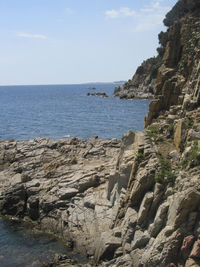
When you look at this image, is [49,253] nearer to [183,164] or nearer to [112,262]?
[112,262]

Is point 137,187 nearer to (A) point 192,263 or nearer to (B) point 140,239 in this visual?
(B) point 140,239

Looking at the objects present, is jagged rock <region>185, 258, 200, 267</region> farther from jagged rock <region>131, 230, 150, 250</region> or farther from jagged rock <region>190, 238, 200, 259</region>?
jagged rock <region>131, 230, 150, 250</region>

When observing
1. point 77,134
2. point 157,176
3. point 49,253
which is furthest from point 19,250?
point 77,134

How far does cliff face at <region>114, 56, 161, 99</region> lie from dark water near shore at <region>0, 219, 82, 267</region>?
97643 millimetres

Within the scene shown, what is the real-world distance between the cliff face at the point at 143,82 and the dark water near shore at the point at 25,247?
9764cm

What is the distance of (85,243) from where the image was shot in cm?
2508

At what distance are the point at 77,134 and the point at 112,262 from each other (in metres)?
45.3

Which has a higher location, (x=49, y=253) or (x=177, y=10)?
(x=177, y=10)

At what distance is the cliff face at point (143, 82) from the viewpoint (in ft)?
405

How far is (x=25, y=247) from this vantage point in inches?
1030

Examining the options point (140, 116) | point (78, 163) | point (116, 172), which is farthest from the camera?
point (140, 116)

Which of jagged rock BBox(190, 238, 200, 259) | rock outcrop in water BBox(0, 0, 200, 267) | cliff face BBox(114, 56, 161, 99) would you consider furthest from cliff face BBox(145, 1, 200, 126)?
cliff face BBox(114, 56, 161, 99)

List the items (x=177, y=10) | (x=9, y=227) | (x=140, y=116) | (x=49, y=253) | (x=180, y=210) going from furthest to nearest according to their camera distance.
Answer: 1. (x=177, y=10)
2. (x=140, y=116)
3. (x=9, y=227)
4. (x=49, y=253)
5. (x=180, y=210)

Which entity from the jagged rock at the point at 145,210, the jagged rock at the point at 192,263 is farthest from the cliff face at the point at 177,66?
the jagged rock at the point at 192,263
